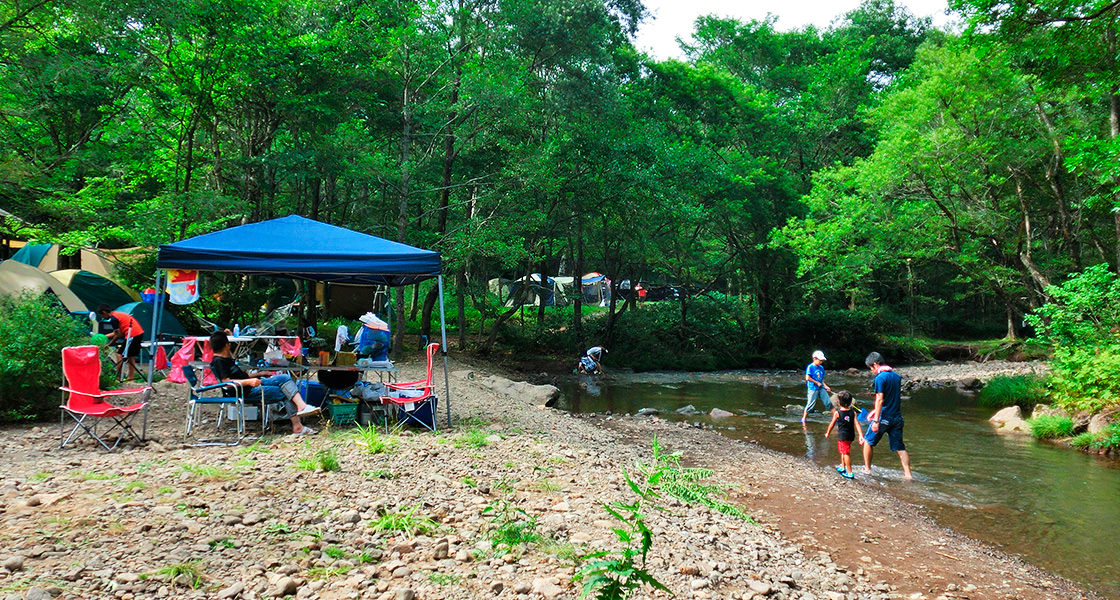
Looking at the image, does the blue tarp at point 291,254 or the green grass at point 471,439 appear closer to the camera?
the green grass at point 471,439

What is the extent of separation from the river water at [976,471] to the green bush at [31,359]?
9.79 meters

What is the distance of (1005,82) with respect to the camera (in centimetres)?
1644

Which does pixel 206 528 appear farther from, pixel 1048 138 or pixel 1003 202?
pixel 1003 202

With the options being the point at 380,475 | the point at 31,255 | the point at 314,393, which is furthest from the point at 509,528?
the point at 31,255

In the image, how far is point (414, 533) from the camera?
4.39 metres

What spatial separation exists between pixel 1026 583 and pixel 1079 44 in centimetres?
1089

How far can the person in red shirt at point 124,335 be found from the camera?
11.1 metres

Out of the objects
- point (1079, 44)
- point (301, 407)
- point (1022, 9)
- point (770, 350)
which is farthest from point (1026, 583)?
point (770, 350)

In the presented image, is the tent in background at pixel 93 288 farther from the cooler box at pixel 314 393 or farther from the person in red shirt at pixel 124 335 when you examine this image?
the cooler box at pixel 314 393

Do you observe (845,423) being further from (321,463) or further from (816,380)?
(321,463)

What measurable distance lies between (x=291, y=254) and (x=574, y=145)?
13741 mm

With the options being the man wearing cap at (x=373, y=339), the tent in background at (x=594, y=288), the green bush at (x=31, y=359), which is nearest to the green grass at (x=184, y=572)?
the green bush at (x=31, y=359)

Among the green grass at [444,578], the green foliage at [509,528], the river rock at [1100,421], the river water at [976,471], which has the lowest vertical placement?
the river water at [976,471]

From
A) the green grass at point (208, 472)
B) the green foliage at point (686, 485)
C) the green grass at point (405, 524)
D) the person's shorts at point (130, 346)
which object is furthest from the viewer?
the person's shorts at point (130, 346)
